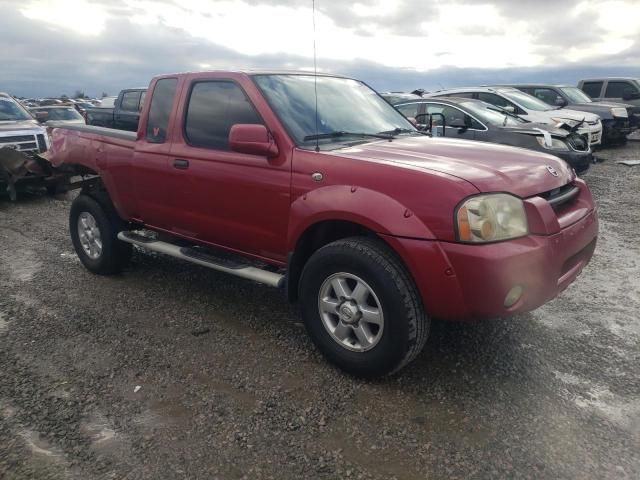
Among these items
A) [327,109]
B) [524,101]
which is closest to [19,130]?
[327,109]

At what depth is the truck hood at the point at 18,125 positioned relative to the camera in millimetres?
9039

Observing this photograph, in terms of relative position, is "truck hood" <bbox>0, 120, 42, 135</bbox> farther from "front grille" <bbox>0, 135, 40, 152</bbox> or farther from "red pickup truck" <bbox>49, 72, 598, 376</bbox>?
"red pickup truck" <bbox>49, 72, 598, 376</bbox>

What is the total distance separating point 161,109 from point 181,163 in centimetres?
64

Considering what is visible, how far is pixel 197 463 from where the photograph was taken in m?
2.42

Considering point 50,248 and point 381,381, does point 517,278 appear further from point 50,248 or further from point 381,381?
point 50,248

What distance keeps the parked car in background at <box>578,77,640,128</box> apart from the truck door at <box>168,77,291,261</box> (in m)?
16.1

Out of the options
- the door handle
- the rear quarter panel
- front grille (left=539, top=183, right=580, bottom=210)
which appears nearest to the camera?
front grille (left=539, top=183, right=580, bottom=210)

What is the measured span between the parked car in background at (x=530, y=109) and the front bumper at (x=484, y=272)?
8454 millimetres

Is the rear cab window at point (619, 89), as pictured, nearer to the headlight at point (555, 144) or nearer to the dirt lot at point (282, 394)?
the headlight at point (555, 144)

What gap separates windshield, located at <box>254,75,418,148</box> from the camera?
3.42 metres

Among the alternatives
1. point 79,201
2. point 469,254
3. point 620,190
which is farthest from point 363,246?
point 620,190

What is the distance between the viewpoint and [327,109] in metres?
3.69

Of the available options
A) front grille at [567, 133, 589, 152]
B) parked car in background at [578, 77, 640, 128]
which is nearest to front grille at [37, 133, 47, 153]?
front grille at [567, 133, 589, 152]

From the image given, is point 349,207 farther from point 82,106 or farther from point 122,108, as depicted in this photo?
point 82,106
